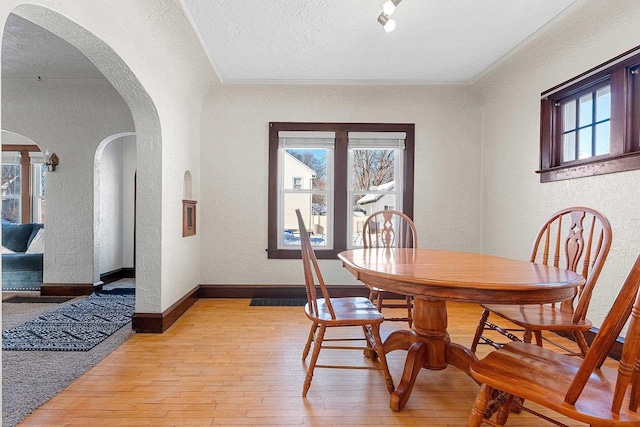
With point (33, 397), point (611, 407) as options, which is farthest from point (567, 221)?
point (33, 397)

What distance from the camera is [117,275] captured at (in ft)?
16.4

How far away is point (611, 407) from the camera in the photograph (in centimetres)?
97

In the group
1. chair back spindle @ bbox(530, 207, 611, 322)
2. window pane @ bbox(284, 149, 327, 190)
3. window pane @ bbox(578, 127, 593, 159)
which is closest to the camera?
chair back spindle @ bbox(530, 207, 611, 322)

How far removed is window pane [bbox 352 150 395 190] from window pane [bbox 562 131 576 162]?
1.72m

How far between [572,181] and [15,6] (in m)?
3.70

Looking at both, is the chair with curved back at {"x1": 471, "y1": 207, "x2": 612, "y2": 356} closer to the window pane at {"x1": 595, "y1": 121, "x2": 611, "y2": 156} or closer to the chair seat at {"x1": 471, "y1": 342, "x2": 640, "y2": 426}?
the chair seat at {"x1": 471, "y1": 342, "x2": 640, "y2": 426}

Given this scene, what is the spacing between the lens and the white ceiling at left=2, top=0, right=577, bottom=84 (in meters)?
2.44

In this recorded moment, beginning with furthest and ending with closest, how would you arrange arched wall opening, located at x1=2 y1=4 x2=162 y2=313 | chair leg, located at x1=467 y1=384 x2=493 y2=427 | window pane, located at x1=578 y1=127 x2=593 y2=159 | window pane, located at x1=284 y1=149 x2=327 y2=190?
1. window pane, located at x1=284 y1=149 x2=327 y2=190
2. window pane, located at x1=578 y1=127 x2=593 y2=159
3. arched wall opening, located at x1=2 y1=4 x2=162 y2=313
4. chair leg, located at x1=467 y1=384 x2=493 y2=427

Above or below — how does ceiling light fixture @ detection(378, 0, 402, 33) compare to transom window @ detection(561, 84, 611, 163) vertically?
above

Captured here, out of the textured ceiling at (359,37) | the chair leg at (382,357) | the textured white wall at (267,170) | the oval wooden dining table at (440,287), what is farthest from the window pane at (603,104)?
the chair leg at (382,357)

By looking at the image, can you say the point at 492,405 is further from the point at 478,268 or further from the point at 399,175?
the point at 399,175

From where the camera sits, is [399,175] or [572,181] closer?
[572,181]

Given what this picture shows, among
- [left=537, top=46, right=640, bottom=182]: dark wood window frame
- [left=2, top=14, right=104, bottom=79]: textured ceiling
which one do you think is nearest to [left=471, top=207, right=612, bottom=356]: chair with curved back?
[left=537, top=46, right=640, bottom=182]: dark wood window frame

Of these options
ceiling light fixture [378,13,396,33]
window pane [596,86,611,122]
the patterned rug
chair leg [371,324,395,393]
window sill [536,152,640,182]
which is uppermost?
ceiling light fixture [378,13,396,33]
